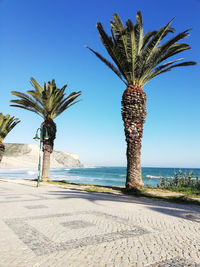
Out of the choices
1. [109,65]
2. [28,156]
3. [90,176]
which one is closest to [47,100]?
[109,65]

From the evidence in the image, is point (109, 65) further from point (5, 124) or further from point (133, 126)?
point (5, 124)

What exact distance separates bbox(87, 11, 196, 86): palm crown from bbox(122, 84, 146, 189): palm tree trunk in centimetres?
93

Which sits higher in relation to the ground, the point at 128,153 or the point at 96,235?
the point at 128,153

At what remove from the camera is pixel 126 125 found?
1298 centimetres

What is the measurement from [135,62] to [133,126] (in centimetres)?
373

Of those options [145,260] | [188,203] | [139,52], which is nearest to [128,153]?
[188,203]

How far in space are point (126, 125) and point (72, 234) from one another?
908 cm

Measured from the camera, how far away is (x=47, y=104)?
19.4 m

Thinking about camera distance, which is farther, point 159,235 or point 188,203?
point 188,203

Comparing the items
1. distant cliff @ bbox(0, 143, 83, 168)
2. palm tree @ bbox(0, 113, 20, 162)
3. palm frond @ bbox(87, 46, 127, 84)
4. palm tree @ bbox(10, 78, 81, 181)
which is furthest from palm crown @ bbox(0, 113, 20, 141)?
distant cliff @ bbox(0, 143, 83, 168)

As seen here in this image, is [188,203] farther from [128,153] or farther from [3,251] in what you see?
[3,251]

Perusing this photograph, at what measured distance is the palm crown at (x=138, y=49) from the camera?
39.7 ft

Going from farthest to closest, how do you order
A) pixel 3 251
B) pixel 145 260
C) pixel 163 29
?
1. pixel 163 29
2. pixel 3 251
3. pixel 145 260

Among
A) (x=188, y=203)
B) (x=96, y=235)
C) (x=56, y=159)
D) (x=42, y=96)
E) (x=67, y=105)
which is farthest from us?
(x=56, y=159)
